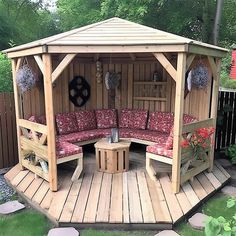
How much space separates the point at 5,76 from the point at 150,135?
10.6 ft

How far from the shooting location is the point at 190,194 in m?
3.96

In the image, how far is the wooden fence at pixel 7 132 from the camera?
5.25m

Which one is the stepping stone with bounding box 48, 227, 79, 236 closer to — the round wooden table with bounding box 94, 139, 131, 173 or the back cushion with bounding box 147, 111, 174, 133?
the round wooden table with bounding box 94, 139, 131, 173

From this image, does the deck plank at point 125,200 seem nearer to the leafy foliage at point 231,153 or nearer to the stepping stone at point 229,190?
the stepping stone at point 229,190

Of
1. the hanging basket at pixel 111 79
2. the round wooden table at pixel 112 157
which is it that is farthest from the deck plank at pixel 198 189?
the hanging basket at pixel 111 79

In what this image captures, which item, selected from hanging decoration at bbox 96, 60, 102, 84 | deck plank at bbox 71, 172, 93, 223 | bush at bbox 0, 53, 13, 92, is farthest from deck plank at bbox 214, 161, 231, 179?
bush at bbox 0, 53, 13, 92

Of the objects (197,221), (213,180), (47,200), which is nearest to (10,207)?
(47,200)

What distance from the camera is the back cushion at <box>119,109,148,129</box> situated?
6.04 metres

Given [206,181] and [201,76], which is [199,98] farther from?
[206,181]

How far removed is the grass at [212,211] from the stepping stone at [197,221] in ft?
0.17

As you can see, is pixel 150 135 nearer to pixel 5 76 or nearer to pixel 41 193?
pixel 41 193

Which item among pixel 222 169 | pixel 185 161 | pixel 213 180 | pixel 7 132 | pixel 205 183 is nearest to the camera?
pixel 185 161

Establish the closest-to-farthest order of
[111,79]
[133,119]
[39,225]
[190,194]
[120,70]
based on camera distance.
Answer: [39,225] < [190,194] < [111,79] < [133,119] < [120,70]

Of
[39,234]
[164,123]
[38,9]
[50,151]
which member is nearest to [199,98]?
[164,123]
